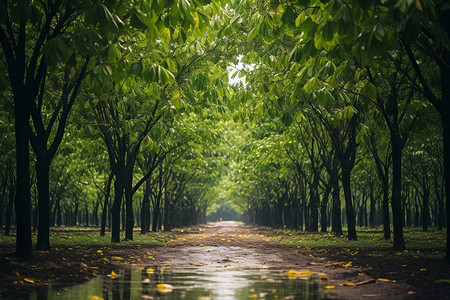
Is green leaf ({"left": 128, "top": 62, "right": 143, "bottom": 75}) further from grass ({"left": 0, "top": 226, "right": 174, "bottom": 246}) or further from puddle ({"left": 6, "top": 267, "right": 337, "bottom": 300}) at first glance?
grass ({"left": 0, "top": 226, "right": 174, "bottom": 246})

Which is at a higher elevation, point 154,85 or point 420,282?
point 154,85

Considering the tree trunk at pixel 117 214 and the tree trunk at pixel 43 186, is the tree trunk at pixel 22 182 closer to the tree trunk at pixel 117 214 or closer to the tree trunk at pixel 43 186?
the tree trunk at pixel 43 186

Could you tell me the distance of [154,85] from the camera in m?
9.52

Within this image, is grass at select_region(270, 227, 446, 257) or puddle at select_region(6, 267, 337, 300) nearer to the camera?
puddle at select_region(6, 267, 337, 300)

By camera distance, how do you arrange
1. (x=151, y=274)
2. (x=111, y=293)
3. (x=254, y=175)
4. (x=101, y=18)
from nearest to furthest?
(x=101, y=18) → (x=111, y=293) → (x=151, y=274) → (x=254, y=175)

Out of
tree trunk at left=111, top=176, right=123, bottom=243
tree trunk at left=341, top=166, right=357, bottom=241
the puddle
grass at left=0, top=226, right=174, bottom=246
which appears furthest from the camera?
tree trunk at left=341, top=166, right=357, bottom=241

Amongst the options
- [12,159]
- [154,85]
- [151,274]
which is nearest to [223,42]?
[154,85]

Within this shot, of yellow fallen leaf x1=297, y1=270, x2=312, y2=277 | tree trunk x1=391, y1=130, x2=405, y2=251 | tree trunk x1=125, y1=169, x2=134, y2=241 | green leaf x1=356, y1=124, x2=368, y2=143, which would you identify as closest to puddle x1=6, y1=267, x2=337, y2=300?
yellow fallen leaf x1=297, y1=270, x2=312, y2=277

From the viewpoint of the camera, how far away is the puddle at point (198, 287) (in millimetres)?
5984

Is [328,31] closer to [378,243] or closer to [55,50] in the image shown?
[55,50]

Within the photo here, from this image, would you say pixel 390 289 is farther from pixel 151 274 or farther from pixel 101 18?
pixel 101 18

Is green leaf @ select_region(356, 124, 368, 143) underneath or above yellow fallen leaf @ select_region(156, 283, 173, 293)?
above

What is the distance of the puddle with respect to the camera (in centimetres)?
598

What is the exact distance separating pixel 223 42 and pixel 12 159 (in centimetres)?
1510
